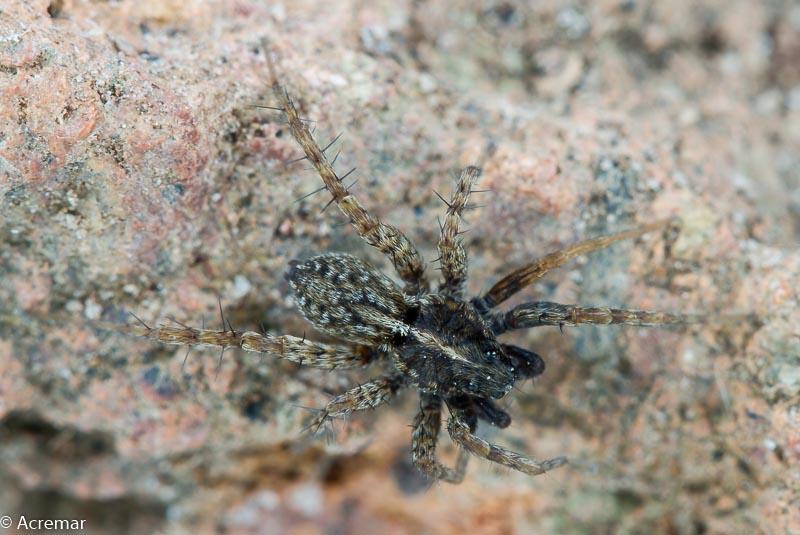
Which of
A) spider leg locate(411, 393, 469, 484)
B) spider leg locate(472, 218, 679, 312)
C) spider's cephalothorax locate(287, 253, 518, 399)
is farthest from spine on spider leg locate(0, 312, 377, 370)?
spider leg locate(472, 218, 679, 312)

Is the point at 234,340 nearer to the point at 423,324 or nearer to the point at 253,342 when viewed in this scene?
the point at 253,342

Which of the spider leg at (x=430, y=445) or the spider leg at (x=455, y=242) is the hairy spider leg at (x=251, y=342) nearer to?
the spider leg at (x=430, y=445)

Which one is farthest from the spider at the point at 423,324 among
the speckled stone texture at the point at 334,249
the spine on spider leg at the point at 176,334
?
the speckled stone texture at the point at 334,249

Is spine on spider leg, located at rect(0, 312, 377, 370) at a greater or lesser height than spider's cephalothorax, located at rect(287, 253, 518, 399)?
lesser

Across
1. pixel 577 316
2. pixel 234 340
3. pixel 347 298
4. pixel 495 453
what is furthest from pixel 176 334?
pixel 577 316

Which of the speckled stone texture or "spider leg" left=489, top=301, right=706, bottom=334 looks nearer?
the speckled stone texture

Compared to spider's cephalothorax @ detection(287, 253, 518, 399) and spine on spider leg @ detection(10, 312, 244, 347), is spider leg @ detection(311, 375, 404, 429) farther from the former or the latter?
spine on spider leg @ detection(10, 312, 244, 347)
